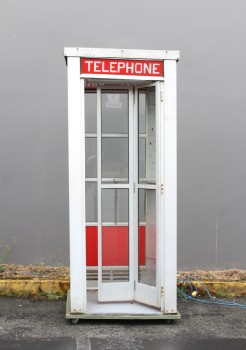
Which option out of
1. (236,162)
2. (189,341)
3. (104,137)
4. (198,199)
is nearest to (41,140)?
(104,137)

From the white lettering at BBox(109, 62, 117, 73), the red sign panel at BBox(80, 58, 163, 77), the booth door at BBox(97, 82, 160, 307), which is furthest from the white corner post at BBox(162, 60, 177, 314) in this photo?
the white lettering at BBox(109, 62, 117, 73)

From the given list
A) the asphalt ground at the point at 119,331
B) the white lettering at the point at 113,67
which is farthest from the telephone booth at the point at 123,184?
the asphalt ground at the point at 119,331

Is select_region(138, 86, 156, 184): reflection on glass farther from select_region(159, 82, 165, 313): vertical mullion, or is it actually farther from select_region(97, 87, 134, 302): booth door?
select_region(159, 82, 165, 313): vertical mullion

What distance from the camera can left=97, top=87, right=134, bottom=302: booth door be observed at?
461cm

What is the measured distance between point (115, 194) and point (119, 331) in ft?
4.48

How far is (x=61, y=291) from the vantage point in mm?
5352

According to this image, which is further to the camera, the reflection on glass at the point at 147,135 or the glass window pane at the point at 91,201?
the glass window pane at the point at 91,201

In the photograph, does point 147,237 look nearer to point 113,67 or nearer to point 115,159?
point 115,159

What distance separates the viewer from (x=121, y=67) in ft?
13.9

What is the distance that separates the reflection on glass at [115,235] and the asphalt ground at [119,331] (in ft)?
1.69

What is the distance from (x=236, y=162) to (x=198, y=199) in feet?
2.34

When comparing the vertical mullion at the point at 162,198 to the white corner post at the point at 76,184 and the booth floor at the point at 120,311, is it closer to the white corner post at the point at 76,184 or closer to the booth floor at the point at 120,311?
the booth floor at the point at 120,311

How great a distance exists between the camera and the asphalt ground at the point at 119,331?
156 inches

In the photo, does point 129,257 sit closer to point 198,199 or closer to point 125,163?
point 125,163
